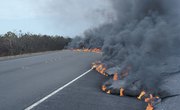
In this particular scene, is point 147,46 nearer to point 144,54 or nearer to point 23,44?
point 144,54

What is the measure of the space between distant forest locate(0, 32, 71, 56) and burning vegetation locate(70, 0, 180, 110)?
13781 mm

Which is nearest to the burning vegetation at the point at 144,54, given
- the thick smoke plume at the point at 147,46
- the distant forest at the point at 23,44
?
the thick smoke plume at the point at 147,46

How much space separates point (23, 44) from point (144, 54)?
32522 mm

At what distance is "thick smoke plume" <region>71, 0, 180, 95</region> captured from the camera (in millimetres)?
13922

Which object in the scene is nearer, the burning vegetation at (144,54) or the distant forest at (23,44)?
the burning vegetation at (144,54)

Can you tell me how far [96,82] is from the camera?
16.4 metres

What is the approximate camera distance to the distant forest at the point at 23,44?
141 feet

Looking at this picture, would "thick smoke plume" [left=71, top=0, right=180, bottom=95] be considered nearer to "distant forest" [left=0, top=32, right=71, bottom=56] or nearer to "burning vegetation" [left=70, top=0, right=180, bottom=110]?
"burning vegetation" [left=70, top=0, right=180, bottom=110]

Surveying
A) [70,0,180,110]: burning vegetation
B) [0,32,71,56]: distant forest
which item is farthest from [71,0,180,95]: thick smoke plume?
[0,32,71,56]: distant forest

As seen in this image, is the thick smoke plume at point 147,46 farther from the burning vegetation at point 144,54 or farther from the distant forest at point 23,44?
the distant forest at point 23,44

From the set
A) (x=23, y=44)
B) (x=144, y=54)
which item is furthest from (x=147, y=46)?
(x=23, y=44)

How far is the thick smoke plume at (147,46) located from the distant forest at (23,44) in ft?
45.2

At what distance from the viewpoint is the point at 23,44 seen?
1895 inches

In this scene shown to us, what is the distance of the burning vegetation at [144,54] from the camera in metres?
13.2
